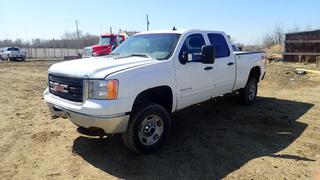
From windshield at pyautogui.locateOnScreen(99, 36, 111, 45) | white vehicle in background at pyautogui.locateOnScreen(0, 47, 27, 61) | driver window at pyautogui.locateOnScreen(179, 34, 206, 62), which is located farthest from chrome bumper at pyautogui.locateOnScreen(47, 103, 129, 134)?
white vehicle in background at pyautogui.locateOnScreen(0, 47, 27, 61)

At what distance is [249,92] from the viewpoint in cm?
884

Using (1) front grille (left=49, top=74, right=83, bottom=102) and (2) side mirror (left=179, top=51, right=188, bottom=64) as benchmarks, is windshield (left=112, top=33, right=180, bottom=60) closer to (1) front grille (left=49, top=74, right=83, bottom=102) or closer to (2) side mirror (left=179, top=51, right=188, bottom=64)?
(2) side mirror (left=179, top=51, right=188, bottom=64)

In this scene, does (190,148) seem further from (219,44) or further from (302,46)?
(302,46)

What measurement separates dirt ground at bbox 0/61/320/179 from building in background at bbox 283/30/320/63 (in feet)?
42.1

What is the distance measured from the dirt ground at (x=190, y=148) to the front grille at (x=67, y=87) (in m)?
0.97

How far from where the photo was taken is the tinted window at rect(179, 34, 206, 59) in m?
6.10

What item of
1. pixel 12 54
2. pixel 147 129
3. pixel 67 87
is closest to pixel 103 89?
pixel 67 87

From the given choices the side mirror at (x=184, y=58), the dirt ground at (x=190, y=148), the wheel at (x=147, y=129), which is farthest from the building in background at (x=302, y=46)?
the wheel at (x=147, y=129)

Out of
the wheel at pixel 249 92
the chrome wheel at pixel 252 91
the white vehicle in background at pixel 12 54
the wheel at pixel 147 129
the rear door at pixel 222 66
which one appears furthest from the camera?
the white vehicle in background at pixel 12 54

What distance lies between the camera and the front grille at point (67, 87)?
4961 mm

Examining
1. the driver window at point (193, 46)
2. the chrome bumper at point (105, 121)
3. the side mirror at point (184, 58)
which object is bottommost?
the chrome bumper at point (105, 121)

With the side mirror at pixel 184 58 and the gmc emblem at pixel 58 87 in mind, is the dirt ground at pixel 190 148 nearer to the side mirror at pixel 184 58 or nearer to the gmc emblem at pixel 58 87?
the gmc emblem at pixel 58 87

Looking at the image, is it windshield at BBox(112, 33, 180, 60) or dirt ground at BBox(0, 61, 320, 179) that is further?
windshield at BBox(112, 33, 180, 60)

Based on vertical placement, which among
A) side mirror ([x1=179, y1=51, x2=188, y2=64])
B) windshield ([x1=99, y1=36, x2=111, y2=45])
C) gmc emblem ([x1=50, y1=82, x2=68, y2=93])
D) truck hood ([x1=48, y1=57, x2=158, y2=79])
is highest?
windshield ([x1=99, y1=36, x2=111, y2=45])
